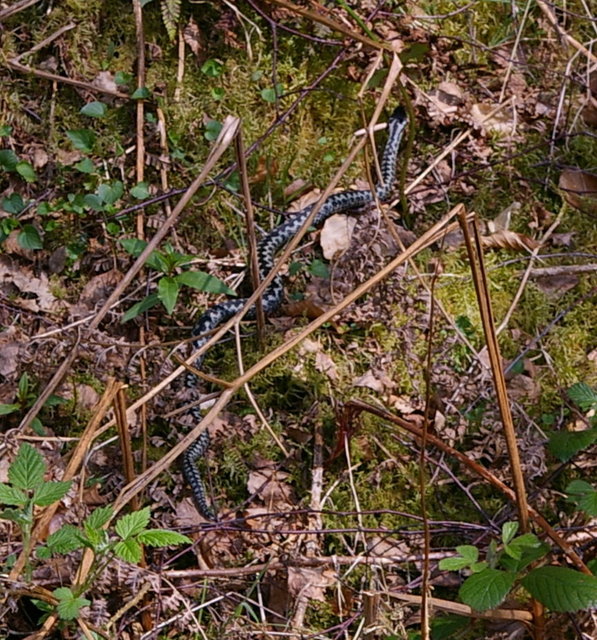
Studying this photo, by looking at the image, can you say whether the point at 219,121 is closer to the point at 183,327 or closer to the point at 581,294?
the point at 183,327

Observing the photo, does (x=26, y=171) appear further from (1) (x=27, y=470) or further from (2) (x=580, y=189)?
(2) (x=580, y=189)

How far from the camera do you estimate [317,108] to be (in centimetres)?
516

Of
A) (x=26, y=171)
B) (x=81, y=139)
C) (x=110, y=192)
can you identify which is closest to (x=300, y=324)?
(x=110, y=192)

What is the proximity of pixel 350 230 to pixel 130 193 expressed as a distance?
130 cm

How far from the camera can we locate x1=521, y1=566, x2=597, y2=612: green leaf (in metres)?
2.48

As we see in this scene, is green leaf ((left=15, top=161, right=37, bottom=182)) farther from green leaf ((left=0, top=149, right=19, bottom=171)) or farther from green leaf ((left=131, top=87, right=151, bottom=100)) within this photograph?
green leaf ((left=131, top=87, right=151, bottom=100))

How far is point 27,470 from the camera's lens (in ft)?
8.29

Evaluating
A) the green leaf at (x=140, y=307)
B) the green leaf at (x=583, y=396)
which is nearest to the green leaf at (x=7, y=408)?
the green leaf at (x=140, y=307)

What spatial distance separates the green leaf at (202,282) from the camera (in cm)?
406

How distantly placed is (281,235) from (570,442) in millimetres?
2289

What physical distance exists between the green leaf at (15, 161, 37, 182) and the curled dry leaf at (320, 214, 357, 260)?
5.59 ft

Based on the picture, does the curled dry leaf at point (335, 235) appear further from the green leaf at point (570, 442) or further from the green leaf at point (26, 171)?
the green leaf at point (570, 442)

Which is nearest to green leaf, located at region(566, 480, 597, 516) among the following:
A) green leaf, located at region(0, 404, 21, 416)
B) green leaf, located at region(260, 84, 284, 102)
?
green leaf, located at region(0, 404, 21, 416)

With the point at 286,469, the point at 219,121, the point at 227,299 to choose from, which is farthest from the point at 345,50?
the point at 286,469
